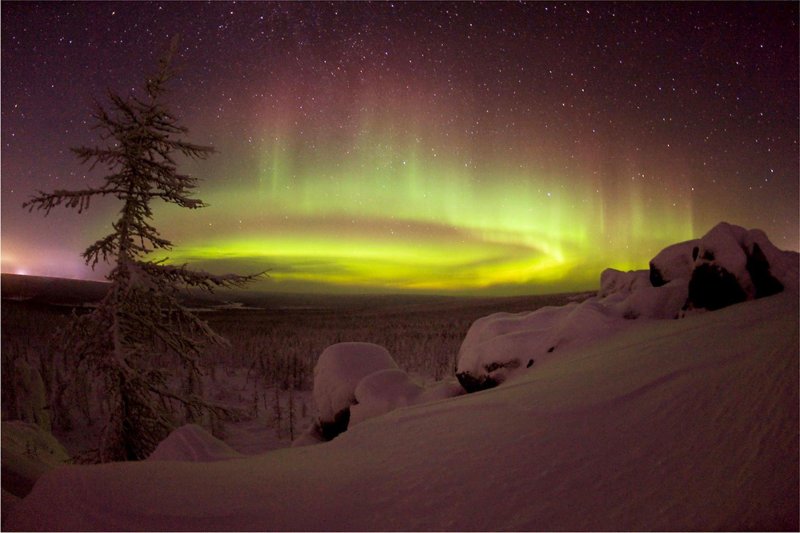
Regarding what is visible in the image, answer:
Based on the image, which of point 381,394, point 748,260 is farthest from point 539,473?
point 748,260

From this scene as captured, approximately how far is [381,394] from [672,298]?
206 inches

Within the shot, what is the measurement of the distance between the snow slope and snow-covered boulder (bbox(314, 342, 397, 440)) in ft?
16.6

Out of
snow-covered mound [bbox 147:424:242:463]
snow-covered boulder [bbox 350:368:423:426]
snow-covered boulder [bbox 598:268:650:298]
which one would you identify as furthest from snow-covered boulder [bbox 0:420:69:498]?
snow-covered boulder [bbox 598:268:650:298]

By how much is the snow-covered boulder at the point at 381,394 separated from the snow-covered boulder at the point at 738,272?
494 cm

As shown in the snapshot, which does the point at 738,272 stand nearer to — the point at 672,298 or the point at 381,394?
the point at 672,298

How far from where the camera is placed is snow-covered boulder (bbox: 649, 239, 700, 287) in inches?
293

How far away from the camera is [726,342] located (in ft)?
14.1

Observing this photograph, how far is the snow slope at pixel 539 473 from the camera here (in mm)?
2244

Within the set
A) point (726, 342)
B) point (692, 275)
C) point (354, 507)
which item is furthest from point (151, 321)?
point (692, 275)

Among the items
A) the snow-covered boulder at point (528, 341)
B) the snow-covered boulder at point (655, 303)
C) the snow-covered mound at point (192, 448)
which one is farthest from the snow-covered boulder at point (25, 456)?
the snow-covered boulder at point (655, 303)

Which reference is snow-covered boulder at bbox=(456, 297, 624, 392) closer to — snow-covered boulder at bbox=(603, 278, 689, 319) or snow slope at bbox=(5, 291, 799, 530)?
snow-covered boulder at bbox=(603, 278, 689, 319)

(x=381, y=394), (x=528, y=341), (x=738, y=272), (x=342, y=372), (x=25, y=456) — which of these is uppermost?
(x=738, y=272)

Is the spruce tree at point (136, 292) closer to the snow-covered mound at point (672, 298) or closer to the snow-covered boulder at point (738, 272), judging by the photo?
the snow-covered mound at point (672, 298)

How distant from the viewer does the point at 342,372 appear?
9328 mm
